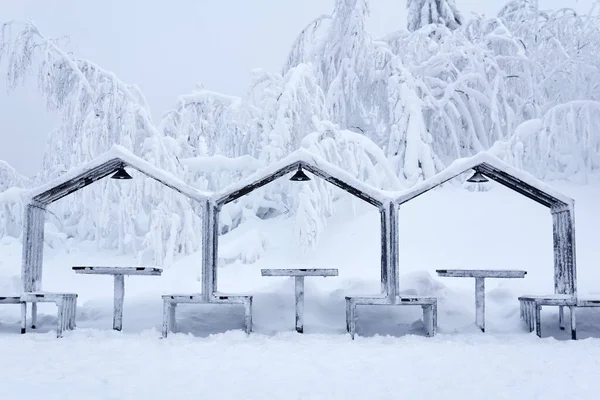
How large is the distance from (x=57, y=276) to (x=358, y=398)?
1351 cm

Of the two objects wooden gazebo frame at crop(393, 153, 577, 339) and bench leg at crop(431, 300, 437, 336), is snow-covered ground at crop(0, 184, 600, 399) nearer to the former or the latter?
bench leg at crop(431, 300, 437, 336)

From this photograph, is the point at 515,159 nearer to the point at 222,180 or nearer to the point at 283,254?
the point at 283,254

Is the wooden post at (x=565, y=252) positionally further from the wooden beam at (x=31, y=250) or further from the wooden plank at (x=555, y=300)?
the wooden beam at (x=31, y=250)

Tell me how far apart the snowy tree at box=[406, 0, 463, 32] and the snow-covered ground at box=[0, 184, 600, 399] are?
8.99m

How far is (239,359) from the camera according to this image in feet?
22.0

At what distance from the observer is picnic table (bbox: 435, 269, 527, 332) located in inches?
330

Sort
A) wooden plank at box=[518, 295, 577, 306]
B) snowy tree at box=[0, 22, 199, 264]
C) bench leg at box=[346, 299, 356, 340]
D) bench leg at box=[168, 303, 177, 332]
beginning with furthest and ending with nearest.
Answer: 1. snowy tree at box=[0, 22, 199, 264]
2. bench leg at box=[168, 303, 177, 332]
3. bench leg at box=[346, 299, 356, 340]
4. wooden plank at box=[518, 295, 577, 306]

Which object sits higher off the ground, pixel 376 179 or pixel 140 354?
pixel 376 179

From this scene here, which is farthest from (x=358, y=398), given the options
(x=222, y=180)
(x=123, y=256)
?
(x=123, y=256)

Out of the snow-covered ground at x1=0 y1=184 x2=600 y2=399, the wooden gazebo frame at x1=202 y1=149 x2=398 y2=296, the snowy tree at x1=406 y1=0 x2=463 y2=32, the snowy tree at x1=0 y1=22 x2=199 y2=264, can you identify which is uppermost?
the snowy tree at x1=406 y1=0 x2=463 y2=32

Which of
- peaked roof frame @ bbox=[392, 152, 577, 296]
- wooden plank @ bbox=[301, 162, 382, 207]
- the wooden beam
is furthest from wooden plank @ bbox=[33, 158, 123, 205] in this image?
peaked roof frame @ bbox=[392, 152, 577, 296]

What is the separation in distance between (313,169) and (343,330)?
2298mm

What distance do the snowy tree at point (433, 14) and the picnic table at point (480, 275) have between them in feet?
50.9

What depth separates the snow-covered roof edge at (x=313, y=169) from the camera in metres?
8.77
